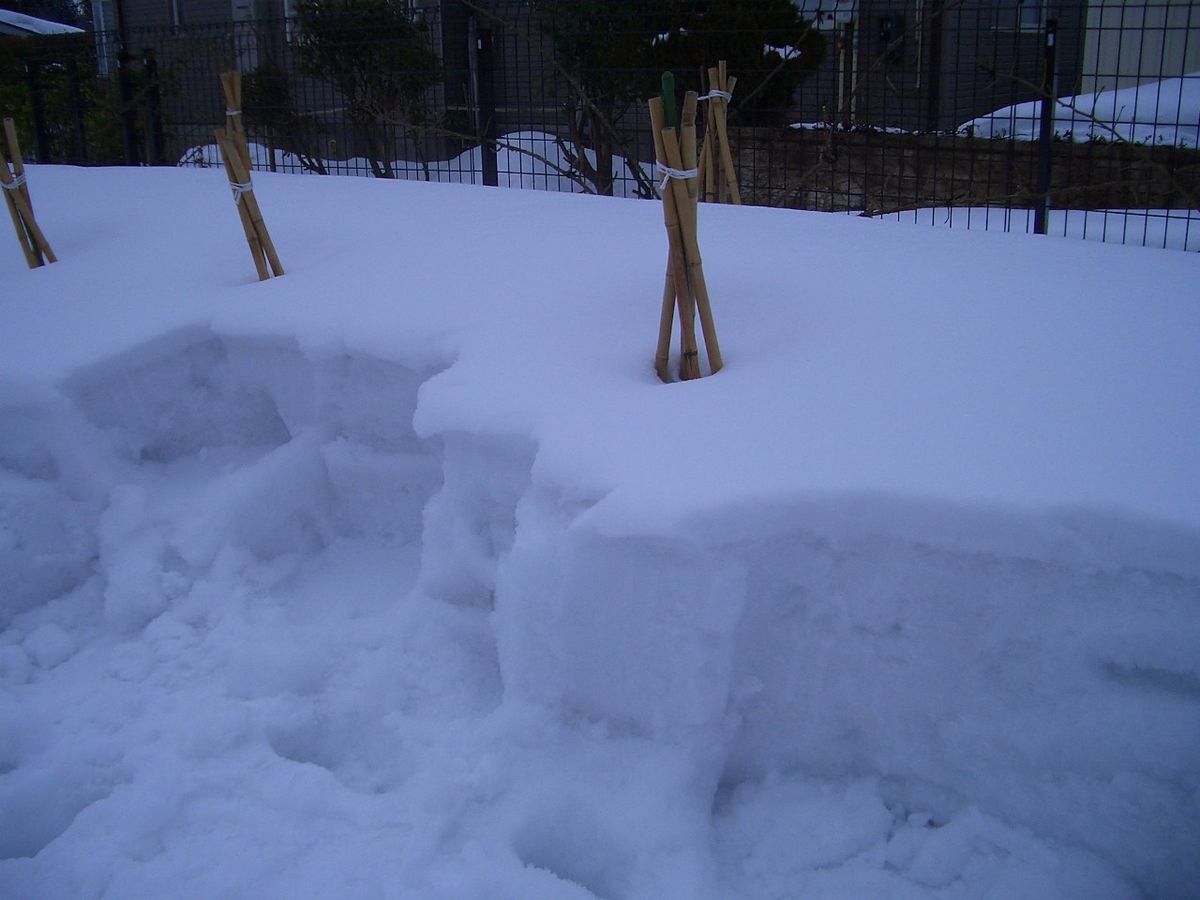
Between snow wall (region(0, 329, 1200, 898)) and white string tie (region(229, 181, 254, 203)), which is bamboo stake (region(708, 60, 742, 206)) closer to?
white string tie (region(229, 181, 254, 203))

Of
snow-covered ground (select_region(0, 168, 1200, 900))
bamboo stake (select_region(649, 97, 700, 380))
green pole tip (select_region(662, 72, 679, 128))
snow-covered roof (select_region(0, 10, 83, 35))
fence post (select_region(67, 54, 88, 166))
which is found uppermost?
snow-covered roof (select_region(0, 10, 83, 35))

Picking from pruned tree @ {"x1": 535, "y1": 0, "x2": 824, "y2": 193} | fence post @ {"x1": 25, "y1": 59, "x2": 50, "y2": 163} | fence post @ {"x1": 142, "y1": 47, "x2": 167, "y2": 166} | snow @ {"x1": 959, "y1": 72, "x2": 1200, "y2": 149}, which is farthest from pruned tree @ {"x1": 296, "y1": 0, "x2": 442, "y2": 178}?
snow @ {"x1": 959, "y1": 72, "x2": 1200, "y2": 149}

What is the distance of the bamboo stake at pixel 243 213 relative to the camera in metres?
4.34

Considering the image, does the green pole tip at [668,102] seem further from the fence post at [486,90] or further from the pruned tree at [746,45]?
the fence post at [486,90]

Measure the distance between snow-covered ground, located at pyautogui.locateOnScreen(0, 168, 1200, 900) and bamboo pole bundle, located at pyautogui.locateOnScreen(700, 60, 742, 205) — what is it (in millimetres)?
1407

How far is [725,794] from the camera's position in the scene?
8.19ft

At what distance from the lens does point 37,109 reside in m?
10.1

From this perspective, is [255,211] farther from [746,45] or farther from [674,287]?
[746,45]

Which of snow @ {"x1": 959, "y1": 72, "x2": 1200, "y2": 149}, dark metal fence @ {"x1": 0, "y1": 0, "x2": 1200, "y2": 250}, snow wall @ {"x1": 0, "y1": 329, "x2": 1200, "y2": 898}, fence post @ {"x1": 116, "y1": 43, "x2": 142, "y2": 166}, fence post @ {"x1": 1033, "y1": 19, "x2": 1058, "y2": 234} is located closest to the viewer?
snow wall @ {"x1": 0, "y1": 329, "x2": 1200, "y2": 898}

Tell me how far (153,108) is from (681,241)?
24.9ft

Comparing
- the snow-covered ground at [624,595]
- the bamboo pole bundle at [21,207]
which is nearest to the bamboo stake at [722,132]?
the snow-covered ground at [624,595]

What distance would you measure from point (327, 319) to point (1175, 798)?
9.79ft

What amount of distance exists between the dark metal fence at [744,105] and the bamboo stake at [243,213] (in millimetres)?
3051

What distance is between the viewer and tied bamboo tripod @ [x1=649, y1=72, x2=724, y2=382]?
3021 millimetres
